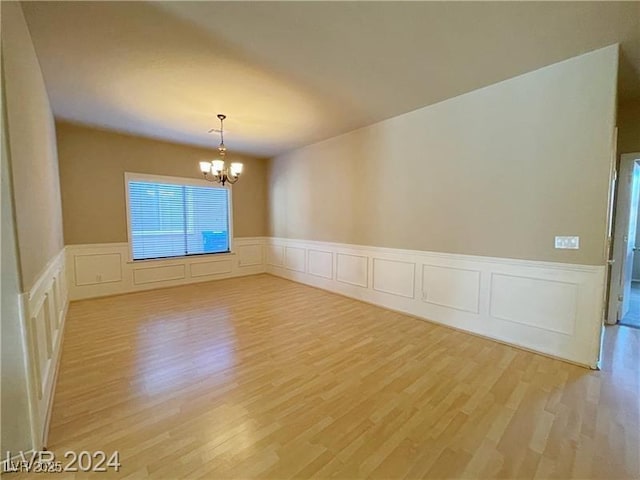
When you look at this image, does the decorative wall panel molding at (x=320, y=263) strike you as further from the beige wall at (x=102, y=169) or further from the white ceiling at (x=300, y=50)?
the beige wall at (x=102, y=169)

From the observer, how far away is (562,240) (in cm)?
273

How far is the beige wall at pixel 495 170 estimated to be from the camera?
255 centimetres

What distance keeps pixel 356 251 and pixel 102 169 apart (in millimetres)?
4539

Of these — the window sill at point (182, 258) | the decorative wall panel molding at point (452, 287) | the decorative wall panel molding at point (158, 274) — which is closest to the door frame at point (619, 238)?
the decorative wall panel molding at point (452, 287)

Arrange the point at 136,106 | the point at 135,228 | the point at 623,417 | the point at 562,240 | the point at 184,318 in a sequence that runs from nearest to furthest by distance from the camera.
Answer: the point at 623,417
the point at 562,240
the point at 136,106
the point at 184,318
the point at 135,228

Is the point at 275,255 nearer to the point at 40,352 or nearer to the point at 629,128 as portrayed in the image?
the point at 40,352

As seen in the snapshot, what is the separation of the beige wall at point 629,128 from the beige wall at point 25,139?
5764mm

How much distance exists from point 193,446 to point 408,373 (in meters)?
1.72

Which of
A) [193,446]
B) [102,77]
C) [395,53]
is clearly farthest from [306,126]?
[193,446]

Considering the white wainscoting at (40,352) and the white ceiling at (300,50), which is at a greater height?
the white ceiling at (300,50)

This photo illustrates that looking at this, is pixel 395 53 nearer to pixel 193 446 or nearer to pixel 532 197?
pixel 532 197

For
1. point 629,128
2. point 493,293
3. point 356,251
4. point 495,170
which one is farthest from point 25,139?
point 629,128

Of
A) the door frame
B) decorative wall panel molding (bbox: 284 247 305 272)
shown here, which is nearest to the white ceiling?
the door frame

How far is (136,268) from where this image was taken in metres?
5.27
